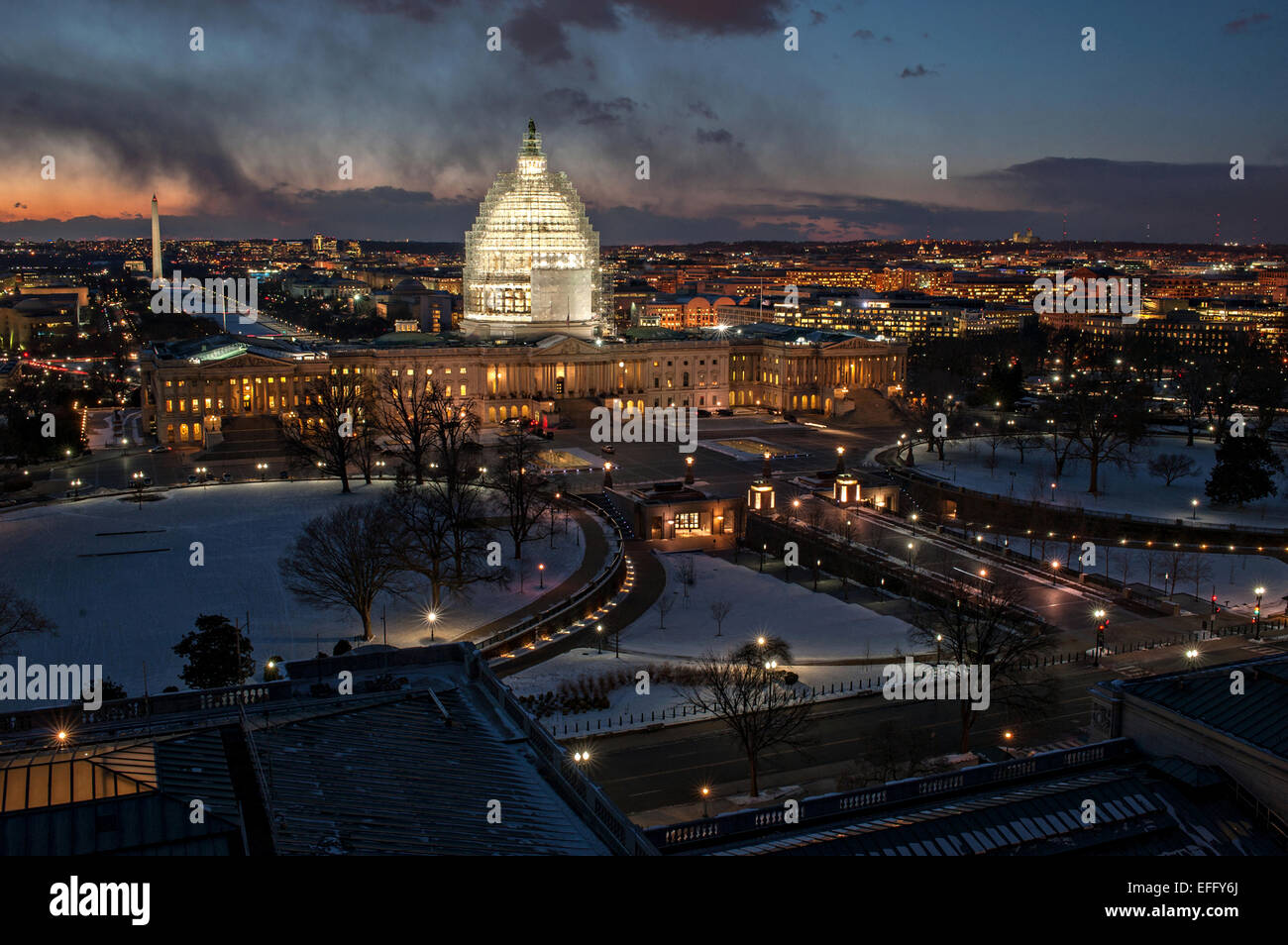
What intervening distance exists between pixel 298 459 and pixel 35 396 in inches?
1310

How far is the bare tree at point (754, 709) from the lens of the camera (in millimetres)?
25984

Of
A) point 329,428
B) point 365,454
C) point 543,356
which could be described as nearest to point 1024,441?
point 543,356

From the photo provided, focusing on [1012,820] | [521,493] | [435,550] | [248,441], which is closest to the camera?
[1012,820]

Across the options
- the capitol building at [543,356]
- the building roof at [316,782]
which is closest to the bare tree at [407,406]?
the capitol building at [543,356]

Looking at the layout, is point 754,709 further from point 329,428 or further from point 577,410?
point 577,410

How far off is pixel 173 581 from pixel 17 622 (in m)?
8.25

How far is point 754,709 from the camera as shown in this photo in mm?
26078

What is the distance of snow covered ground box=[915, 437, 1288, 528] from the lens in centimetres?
5766

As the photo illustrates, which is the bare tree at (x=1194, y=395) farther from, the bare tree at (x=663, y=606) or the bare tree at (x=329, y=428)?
the bare tree at (x=329, y=428)
